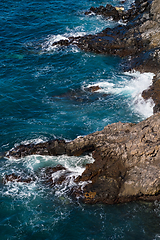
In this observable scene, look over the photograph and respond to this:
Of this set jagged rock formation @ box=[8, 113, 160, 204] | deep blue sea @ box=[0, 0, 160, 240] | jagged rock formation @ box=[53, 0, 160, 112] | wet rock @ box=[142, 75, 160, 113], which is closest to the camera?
deep blue sea @ box=[0, 0, 160, 240]

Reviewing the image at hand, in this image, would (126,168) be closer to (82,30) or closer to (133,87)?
(133,87)

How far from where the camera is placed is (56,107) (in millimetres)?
25125

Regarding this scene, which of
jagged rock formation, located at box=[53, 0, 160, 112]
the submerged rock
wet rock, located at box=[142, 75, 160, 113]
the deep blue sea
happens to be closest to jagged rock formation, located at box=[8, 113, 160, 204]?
the deep blue sea

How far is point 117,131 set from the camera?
1831 centimetres

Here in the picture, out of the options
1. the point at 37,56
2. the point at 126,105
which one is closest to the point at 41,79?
the point at 37,56

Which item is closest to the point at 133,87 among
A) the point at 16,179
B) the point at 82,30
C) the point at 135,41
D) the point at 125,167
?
the point at 135,41

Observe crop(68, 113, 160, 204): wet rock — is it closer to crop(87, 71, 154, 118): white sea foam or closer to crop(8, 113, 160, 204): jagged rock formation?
crop(8, 113, 160, 204): jagged rock formation

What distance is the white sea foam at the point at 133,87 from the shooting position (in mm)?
24062

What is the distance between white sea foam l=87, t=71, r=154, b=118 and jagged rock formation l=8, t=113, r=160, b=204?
661 centimetres

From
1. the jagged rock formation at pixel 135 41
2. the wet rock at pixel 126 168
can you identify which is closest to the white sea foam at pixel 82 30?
the jagged rock formation at pixel 135 41

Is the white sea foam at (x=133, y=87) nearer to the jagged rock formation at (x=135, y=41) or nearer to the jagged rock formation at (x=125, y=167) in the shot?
the jagged rock formation at (x=135, y=41)

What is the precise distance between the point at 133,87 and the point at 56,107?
8.24m

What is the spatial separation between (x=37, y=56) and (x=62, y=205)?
22.0 meters

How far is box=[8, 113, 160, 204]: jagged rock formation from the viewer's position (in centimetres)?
1536
